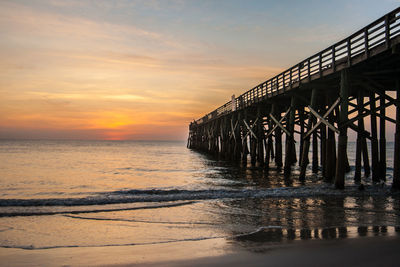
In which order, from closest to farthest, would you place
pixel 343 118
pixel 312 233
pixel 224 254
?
1. pixel 224 254
2. pixel 312 233
3. pixel 343 118

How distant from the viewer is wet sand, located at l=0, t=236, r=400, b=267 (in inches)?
171

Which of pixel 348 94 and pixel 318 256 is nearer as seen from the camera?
pixel 318 256

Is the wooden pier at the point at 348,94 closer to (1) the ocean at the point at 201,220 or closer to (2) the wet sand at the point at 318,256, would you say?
(1) the ocean at the point at 201,220

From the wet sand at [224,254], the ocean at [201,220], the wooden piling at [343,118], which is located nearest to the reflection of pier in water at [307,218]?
the ocean at [201,220]

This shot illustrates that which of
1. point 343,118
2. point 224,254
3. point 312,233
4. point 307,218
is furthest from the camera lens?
point 343,118

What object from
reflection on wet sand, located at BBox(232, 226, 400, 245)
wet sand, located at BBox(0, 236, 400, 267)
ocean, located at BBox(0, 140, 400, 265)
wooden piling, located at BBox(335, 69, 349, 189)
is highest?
wooden piling, located at BBox(335, 69, 349, 189)

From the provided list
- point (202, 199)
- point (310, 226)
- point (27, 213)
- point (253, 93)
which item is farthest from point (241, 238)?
point (253, 93)

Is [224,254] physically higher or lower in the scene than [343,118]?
lower

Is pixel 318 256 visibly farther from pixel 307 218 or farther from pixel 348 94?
pixel 348 94

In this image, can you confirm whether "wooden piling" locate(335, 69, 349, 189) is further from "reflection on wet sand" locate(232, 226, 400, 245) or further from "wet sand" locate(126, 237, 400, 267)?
"wet sand" locate(126, 237, 400, 267)

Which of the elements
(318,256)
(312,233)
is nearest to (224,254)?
(318,256)

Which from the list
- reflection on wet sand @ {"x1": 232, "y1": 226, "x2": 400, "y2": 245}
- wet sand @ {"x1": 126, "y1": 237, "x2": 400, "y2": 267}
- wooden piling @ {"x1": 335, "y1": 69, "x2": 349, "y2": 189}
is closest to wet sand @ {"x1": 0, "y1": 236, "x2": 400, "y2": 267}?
wet sand @ {"x1": 126, "y1": 237, "x2": 400, "y2": 267}

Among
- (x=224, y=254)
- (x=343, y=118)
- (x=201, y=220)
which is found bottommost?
(x=201, y=220)

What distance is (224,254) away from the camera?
468cm
